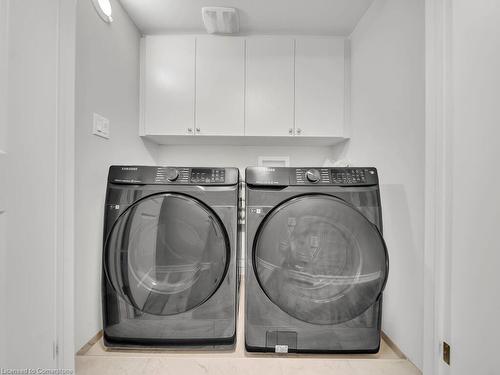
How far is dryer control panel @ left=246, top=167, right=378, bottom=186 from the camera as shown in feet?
3.68

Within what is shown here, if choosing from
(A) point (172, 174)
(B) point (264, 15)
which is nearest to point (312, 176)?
(A) point (172, 174)

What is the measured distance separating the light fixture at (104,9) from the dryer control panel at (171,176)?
88 centimetres

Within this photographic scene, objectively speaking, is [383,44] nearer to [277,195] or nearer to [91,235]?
[277,195]

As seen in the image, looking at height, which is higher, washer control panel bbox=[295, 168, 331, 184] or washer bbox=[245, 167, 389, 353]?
washer control panel bbox=[295, 168, 331, 184]

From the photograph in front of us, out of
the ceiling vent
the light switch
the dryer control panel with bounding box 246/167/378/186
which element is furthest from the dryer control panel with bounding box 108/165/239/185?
the ceiling vent

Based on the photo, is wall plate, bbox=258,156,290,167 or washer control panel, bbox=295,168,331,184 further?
wall plate, bbox=258,156,290,167

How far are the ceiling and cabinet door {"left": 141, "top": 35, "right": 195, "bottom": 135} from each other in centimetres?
11

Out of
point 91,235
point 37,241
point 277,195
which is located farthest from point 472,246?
point 91,235

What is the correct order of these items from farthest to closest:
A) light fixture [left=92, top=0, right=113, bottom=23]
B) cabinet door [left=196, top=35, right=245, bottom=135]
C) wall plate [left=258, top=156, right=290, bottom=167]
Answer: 1. wall plate [left=258, top=156, right=290, bottom=167]
2. cabinet door [left=196, top=35, right=245, bottom=135]
3. light fixture [left=92, top=0, right=113, bottom=23]

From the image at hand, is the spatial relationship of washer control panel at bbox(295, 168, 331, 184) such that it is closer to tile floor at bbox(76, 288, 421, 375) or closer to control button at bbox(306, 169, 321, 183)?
control button at bbox(306, 169, 321, 183)

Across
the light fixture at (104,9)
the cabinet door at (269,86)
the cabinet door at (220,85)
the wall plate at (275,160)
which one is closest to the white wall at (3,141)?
the light fixture at (104,9)

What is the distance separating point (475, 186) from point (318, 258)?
0.63 metres

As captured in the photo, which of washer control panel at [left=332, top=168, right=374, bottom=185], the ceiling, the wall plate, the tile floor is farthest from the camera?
the wall plate

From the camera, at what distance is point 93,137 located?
1186 millimetres
